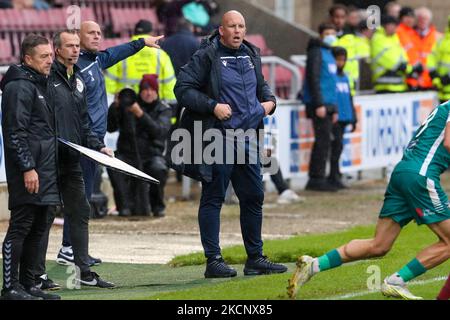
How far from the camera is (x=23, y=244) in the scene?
9.90m

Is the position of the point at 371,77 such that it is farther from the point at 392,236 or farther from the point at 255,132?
the point at 392,236

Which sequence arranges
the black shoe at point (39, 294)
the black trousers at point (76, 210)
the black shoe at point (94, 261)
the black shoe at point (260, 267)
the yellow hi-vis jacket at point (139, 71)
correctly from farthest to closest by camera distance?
1. the yellow hi-vis jacket at point (139, 71)
2. the black shoe at point (94, 261)
3. the black shoe at point (260, 267)
4. the black trousers at point (76, 210)
5. the black shoe at point (39, 294)

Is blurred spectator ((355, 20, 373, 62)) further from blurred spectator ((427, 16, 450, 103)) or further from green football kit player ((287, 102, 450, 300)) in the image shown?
green football kit player ((287, 102, 450, 300))

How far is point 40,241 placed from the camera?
1006cm

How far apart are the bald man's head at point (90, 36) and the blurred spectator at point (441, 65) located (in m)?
10.9

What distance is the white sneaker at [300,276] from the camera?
9.50m

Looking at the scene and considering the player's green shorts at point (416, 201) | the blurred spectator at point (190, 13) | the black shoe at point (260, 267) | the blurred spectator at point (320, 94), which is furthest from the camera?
the blurred spectator at point (190, 13)

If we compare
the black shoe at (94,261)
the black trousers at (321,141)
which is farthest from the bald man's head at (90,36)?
the black trousers at (321,141)

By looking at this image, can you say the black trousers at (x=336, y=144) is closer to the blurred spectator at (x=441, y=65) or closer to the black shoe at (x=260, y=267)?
the blurred spectator at (x=441, y=65)

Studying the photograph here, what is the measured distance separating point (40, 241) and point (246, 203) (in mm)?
1845

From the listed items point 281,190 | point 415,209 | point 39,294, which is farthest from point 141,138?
point 415,209

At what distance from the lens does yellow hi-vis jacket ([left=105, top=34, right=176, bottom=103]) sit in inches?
623

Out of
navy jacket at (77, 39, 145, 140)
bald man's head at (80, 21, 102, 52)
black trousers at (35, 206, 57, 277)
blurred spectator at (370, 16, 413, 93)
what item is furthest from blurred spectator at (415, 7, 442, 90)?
black trousers at (35, 206, 57, 277)

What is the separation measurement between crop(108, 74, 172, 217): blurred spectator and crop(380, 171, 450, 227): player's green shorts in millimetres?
6199
